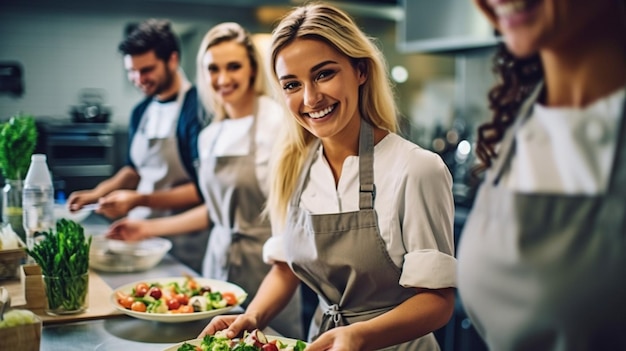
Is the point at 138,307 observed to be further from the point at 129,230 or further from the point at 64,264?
the point at 129,230

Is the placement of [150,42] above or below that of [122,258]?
above

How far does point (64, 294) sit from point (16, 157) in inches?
21.1

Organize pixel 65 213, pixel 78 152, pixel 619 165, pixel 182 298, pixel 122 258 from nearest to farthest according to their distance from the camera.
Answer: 1. pixel 619 165
2. pixel 182 298
3. pixel 122 258
4. pixel 65 213
5. pixel 78 152

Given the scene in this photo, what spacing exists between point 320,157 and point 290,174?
0.10 meters

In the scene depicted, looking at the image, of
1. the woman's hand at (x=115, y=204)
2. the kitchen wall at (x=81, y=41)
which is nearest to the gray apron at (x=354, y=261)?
the woman's hand at (x=115, y=204)

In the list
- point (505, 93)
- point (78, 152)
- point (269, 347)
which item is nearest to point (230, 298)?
point (269, 347)

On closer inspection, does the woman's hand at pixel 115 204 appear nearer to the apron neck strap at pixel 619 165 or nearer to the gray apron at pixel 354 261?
the gray apron at pixel 354 261

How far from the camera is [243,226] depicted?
2.55 metres

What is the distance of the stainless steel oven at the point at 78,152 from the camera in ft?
15.3

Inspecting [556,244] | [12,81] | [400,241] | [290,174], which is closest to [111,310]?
[290,174]

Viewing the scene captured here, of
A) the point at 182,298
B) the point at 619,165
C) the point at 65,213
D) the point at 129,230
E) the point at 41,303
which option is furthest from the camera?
the point at 65,213

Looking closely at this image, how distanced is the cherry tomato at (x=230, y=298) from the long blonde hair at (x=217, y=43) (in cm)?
99

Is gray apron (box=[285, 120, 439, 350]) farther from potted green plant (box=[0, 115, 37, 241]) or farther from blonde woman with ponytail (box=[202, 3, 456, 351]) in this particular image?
potted green plant (box=[0, 115, 37, 241])

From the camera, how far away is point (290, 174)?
1812mm
